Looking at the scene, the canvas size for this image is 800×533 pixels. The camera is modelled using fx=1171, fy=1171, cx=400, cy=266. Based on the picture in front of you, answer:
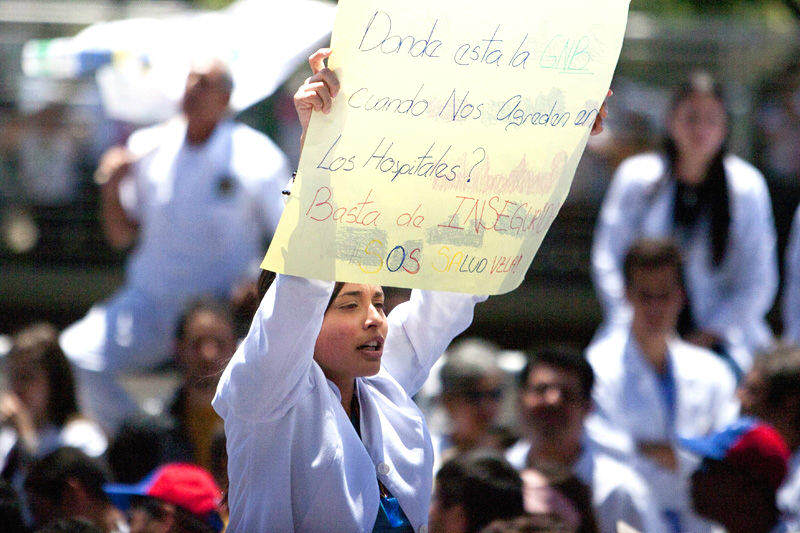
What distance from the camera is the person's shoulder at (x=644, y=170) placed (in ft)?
15.5

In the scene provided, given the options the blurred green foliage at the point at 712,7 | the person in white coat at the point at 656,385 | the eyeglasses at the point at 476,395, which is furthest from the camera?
the blurred green foliage at the point at 712,7

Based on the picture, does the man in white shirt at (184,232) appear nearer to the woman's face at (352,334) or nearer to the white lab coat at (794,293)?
the white lab coat at (794,293)

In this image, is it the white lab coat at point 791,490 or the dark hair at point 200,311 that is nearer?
the white lab coat at point 791,490

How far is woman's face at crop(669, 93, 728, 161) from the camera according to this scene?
4609mm

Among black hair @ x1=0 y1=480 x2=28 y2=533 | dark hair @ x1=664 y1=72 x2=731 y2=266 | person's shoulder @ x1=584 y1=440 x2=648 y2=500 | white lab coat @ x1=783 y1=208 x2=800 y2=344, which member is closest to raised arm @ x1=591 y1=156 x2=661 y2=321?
dark hair @ x1=664 y1=72 x2=731 y2=266

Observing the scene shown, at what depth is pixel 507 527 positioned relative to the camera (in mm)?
2568

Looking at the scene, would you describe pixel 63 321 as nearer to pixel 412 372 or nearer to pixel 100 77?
pixel 100 77

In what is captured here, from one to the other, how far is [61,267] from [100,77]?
3397 millimetres

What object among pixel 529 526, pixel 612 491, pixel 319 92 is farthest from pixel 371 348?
pixel 612 491

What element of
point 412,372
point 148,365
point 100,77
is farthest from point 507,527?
point 100,77

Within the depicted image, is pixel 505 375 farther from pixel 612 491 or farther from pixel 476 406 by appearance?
pixel 612 491

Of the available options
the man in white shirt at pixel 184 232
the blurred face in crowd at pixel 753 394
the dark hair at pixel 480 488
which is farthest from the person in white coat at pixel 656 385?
the man in white shirt at pixel 184 232

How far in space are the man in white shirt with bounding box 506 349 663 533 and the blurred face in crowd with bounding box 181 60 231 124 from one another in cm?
176

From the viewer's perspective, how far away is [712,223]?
182 inches
